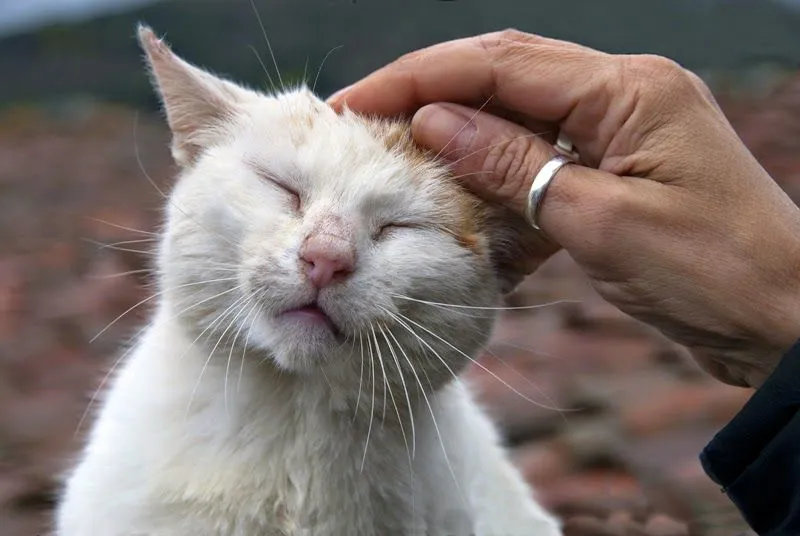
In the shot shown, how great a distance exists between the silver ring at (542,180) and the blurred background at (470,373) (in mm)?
501

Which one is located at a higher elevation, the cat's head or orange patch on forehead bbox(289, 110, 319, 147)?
orange patch on forehead bbox(289, 110, 319, 147)

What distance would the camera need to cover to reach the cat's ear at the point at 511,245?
1.25 m

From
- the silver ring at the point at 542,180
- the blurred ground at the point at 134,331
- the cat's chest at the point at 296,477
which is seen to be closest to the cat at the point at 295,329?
the cat's chest at the point at 296,477

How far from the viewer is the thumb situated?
109 cm

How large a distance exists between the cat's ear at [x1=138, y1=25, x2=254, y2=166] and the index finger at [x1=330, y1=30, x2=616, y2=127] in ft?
0.73

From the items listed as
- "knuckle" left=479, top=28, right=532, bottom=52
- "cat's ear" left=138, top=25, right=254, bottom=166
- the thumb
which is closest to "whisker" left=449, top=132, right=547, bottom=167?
the thumb

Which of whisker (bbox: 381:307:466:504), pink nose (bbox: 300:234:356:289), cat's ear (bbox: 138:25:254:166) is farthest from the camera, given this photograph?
cat's ear (bbox: 138:25:254:166)

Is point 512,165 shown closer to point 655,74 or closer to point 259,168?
point 655,74

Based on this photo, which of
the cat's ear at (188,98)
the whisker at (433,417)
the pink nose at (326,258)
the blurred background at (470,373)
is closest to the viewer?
the pink nose at (326,258)

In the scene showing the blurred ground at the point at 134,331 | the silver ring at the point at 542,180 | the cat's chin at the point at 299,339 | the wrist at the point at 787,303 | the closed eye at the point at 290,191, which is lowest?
the blurred ground at the point at 134,331

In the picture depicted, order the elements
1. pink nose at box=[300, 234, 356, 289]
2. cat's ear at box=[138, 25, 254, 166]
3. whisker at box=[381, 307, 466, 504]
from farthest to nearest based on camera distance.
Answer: cat's ear at box=[138, 25, 254, 166] < whisker at box=[381, 307, 466, 504] < pink nose at box=[300, 234, 356, 289]

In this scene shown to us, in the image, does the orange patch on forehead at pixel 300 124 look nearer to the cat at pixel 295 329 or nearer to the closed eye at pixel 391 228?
the cat at pixel 295 329

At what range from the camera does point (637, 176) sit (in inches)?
43.6

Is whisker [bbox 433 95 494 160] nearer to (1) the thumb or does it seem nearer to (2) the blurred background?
(1) the thumb
